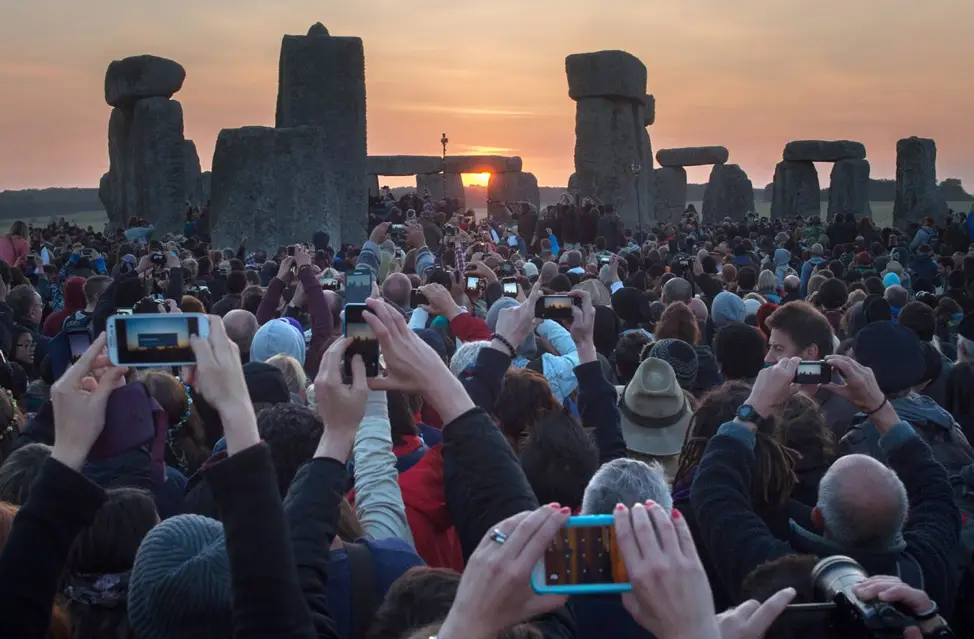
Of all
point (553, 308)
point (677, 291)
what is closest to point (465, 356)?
point (553, 308)

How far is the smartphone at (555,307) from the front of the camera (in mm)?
3900

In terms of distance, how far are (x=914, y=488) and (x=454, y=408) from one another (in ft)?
5.13

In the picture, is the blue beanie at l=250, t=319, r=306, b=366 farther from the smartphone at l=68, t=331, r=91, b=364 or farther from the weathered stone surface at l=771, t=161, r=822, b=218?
the weathered stone surface at l=771, t=161, r=822, b=218

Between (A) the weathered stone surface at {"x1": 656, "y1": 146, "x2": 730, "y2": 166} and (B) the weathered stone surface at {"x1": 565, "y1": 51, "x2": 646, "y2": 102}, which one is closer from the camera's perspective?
(B) the weathered stone surface at {"x1": 565, "y1": 51, "x2": 646, "y2": 102}

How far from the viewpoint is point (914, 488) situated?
290 cm

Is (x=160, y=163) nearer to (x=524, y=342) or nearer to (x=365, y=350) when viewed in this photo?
(x=524, y=342)

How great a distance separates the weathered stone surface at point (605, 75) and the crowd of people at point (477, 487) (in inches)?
725

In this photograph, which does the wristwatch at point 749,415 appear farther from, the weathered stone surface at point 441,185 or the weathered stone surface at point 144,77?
the weathered stone surface at point 441,185

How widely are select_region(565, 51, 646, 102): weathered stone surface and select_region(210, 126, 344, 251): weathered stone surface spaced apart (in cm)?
952

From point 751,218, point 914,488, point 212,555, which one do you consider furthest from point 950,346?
point 751,218

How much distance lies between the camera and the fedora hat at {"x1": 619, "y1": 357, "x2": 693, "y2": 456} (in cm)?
400

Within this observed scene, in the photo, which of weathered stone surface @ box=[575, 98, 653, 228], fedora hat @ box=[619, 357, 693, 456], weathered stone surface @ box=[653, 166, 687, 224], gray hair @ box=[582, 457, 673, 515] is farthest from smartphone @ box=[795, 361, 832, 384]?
weathered stone surface @ box=[653, 166, 687, 224]

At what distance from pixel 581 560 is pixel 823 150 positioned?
3155 centimetres

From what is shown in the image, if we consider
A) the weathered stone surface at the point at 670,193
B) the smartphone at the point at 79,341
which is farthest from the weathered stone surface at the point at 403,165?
the smartphone at the point at 79,341
